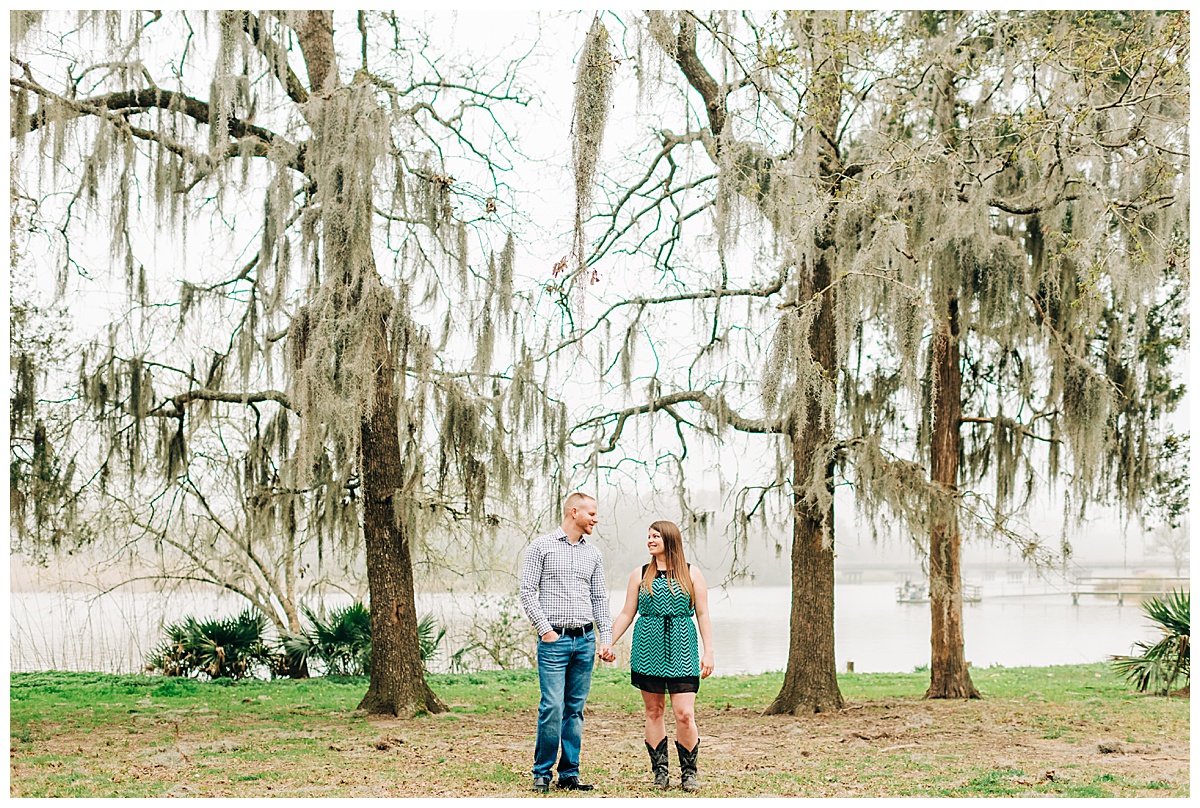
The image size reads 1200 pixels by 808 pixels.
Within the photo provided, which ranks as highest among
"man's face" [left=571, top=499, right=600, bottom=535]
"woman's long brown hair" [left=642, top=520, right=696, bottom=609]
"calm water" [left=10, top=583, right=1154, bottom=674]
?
"man's face" [left=571, top=499, right=600, bottom=535]

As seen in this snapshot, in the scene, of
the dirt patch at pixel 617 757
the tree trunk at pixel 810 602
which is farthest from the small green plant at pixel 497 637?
the tree trunk at pixel 810 602

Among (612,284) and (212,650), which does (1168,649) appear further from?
(212,650)

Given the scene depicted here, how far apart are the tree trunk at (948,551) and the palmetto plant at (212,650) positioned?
6.13m

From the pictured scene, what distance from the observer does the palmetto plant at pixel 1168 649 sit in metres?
8.87

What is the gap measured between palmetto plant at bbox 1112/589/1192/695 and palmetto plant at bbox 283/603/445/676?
20.6 feet

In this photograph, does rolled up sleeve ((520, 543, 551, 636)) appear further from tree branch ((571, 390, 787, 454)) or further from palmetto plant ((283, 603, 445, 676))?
palmetto plant ((283, 603, 445, 676))

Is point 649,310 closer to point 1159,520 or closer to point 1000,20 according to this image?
point 1000,20

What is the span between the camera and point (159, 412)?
7.88 m

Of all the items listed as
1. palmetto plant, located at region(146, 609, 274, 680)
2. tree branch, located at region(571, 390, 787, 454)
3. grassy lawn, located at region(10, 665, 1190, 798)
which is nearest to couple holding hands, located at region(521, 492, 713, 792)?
grassy lawn, located at region(10, 665, 1190, 798)

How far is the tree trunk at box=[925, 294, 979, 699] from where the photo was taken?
8586 millimetres

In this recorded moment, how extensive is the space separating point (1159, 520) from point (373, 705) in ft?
23.0

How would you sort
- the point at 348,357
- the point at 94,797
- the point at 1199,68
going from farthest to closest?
the point at 348,357, the point at 1199,68, the point at 94,797
